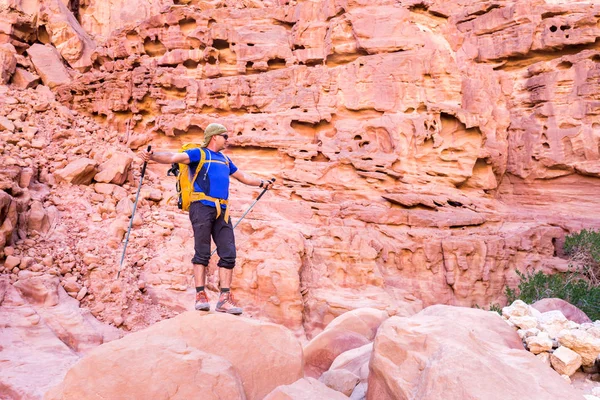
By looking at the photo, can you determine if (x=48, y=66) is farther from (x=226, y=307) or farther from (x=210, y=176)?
(x=226, y=307)

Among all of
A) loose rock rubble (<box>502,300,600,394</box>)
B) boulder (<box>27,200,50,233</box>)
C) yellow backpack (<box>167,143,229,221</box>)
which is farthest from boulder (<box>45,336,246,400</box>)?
boulder (<box>27,200,50,233</box>)

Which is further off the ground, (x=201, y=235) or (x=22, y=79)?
(x=22, y=79)

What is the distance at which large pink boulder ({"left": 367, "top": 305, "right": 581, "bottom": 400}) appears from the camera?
3.19m

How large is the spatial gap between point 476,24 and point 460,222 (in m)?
9.37

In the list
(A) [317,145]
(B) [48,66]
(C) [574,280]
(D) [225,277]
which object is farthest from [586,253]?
(B) [48,66]

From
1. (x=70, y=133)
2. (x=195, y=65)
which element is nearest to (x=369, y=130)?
(x=195, y=65)

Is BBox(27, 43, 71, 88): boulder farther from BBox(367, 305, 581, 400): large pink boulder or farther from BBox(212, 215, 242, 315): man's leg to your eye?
BBox(367, 305, 581, 400): large pink boulder

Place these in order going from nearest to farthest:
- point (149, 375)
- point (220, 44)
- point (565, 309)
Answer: point (149, 375)
point (565, 309)
point (220, 44)

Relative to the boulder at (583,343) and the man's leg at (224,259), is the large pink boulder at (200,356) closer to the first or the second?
the man's leg at (224,259)

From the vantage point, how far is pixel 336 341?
Answer: 22.1 ft

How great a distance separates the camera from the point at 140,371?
12.7 ft

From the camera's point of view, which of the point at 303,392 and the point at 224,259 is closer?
the point at 303,392

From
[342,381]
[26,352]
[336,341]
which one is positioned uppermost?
[342,381]

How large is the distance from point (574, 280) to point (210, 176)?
36.8 ft
